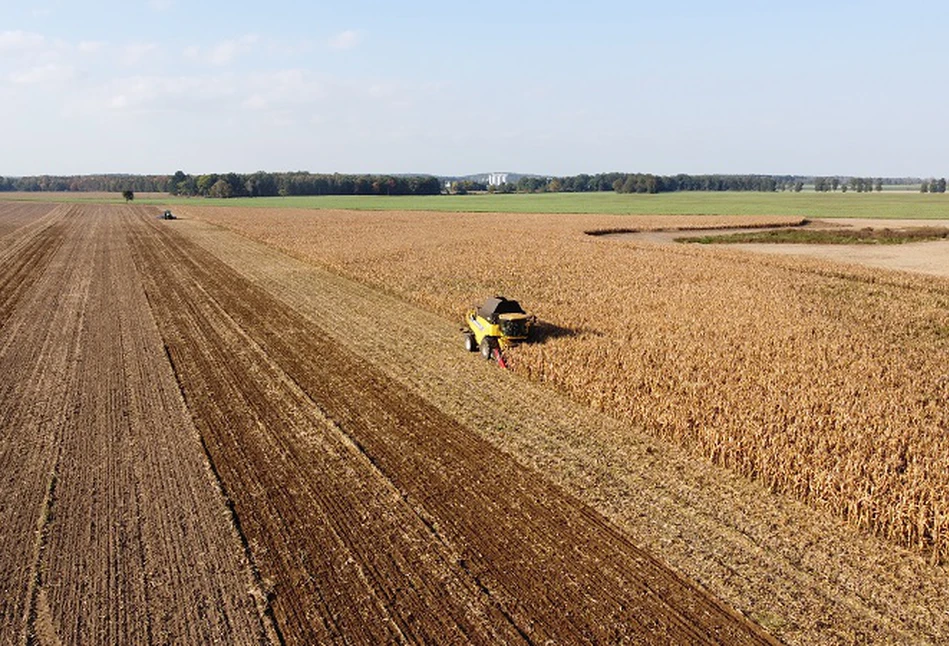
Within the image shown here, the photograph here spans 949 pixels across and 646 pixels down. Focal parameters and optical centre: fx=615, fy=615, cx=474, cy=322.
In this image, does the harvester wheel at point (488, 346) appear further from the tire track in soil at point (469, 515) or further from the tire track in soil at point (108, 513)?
the tire track in soil at point (108, 513)

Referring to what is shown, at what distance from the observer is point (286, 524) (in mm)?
9031

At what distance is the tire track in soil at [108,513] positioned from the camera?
23.3ft

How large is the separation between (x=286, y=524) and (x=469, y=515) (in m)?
2.70

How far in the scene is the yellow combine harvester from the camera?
17.0m

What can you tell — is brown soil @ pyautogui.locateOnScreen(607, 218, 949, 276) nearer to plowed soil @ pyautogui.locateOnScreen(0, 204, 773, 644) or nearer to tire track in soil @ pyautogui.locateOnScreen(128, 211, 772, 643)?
tire track in soil @ pyautogui.locateOnScreen(128, 211, 772, 643)

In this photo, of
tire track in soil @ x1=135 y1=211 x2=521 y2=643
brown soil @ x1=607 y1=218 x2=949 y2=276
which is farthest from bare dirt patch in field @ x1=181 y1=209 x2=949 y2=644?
brown soil @ x1=607 y1=218 x2=949 y2=276

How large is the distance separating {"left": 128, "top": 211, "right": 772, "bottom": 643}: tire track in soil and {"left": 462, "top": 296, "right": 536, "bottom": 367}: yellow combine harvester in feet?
10.6

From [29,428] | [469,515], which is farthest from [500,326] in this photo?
[29,428]

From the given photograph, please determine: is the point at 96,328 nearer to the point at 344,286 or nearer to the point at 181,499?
the point at 344,286

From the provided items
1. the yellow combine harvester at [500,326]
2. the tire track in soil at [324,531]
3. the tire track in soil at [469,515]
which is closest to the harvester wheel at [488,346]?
the yellow combine harvester at [500,326]

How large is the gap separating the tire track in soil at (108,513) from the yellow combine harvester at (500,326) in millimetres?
7908

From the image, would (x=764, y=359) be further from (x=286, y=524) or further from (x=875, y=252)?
(x=875, y=252)

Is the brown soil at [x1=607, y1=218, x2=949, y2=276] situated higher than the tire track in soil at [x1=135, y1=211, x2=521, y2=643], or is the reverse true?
the brown soil at [x1=607, y1=218, x2=949, y2=276]

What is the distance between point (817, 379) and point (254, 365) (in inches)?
559
